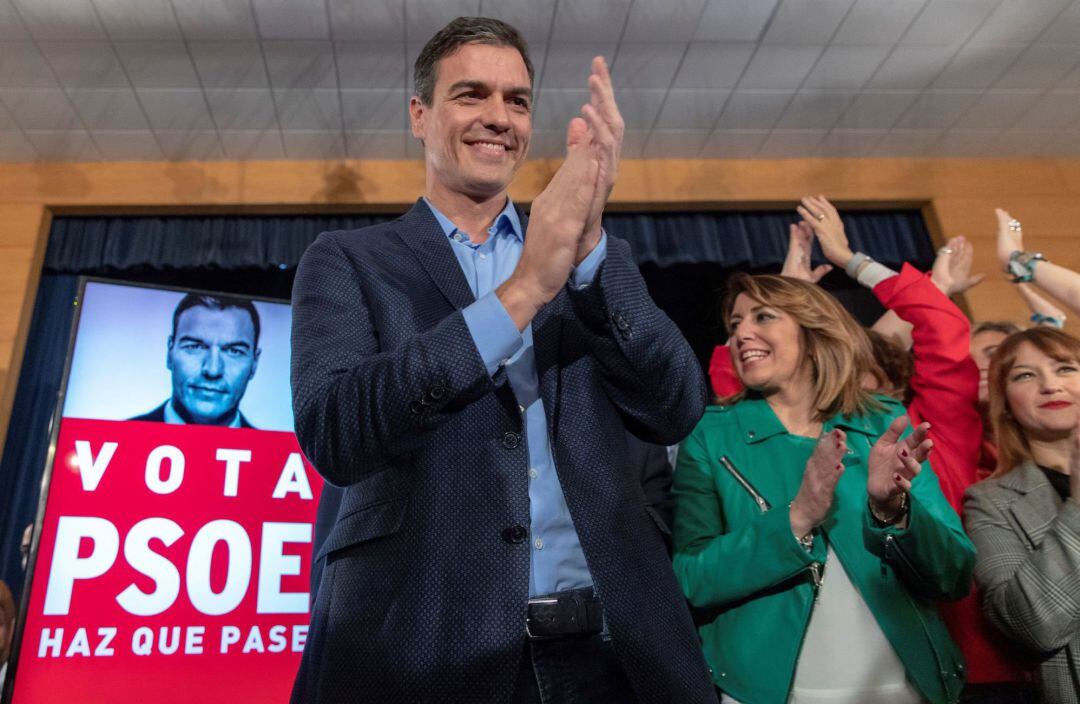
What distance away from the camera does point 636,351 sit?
0.82 meters

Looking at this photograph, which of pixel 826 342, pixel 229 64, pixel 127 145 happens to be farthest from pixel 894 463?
pixel 127 145

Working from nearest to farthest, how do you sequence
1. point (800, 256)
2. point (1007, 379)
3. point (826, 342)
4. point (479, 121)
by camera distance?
1. point (479, 121)
2. point (826, 342)
3. point (1007, 379)
4. point (800, 256)

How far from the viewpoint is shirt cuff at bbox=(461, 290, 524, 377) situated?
0.73 metres

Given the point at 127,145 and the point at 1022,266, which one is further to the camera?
the point at 127,145

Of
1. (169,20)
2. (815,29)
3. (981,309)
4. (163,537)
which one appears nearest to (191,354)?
(163,537)

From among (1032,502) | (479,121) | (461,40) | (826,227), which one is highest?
(826,227)

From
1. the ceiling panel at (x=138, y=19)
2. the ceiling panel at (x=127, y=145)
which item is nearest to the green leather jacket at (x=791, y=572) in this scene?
the ceiling panel at (x=138, y=19)

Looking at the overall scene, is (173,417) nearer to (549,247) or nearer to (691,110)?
(549,247)

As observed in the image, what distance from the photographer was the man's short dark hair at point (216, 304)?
278 cm

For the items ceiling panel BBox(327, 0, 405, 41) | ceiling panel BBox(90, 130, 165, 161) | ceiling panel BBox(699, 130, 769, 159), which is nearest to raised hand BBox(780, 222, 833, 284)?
ceiling panel BBox(327, 0, 405, 41)

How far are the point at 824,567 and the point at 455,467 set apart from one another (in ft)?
2.67

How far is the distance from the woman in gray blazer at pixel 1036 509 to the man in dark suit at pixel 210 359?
217cm

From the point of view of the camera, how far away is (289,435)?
2.65 m

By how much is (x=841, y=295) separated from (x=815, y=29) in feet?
7.04
